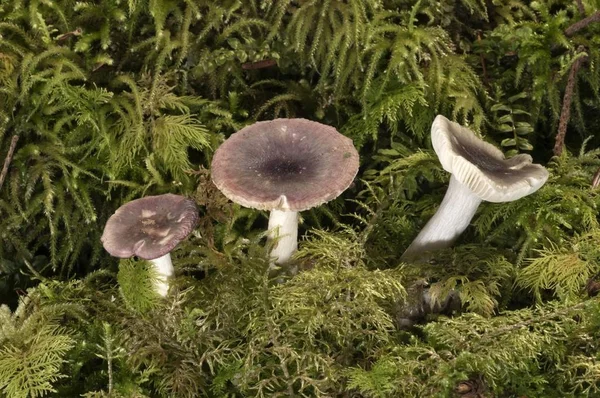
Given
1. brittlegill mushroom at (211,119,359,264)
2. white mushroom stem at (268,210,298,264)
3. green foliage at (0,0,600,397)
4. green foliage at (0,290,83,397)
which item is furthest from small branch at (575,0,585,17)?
green foliage at (0,290,83,397)

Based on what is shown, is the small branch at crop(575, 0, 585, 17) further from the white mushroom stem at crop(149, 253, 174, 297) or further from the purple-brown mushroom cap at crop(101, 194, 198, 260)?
the white mushroom stem at crop(149, 253, 174, 297)

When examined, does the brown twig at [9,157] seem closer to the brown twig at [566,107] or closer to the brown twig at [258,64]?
the brown twig at [258,64]

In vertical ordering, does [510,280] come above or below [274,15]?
below

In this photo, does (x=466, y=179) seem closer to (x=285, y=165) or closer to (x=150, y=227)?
(x=285, y=165)

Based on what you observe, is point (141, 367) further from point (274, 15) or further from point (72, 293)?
point (274, 15)

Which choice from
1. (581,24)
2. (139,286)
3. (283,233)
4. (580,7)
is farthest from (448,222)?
(139,286)

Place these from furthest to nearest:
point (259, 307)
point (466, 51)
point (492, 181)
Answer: point (466, 51)
point (259, 307)
point (492, 181)

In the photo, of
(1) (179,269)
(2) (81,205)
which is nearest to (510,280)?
(1) (179,269)
